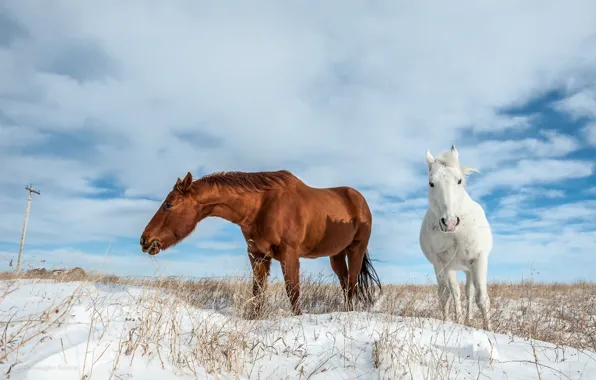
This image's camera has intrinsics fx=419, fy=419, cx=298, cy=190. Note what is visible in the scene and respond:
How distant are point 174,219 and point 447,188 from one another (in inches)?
160

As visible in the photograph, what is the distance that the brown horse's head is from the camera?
6.47 m

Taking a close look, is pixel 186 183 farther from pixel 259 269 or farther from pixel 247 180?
pixel 259 269

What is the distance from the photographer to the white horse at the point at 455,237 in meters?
5.79

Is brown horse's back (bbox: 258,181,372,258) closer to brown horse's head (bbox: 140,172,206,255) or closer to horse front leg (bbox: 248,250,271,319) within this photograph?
horse front leg (bbox: 248,250,271,319)

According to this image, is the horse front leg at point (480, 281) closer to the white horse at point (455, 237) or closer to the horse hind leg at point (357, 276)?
the white horse at point (455, 237)

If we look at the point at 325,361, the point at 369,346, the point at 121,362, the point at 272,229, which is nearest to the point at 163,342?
the point at 121,362

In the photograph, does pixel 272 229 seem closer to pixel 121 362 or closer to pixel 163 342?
pixel 163 342

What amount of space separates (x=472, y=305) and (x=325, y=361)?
391 cm

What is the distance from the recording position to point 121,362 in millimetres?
2916

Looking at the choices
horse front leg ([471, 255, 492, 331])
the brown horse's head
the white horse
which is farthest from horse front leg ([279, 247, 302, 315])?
horse front leg ([471, 255, 492, 331])

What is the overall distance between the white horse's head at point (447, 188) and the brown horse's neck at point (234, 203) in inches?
104

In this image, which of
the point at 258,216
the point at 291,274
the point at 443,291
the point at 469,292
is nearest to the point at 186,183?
the point at 258,216

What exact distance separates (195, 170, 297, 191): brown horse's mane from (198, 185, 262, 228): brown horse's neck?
117 millimetres

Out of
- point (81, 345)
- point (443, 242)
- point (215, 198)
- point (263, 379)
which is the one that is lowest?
point (263, 379)
